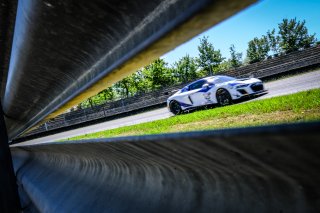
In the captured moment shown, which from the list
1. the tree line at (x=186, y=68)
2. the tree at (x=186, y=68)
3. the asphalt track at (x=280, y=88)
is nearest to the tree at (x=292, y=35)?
the tree line at (x=186, y=68)

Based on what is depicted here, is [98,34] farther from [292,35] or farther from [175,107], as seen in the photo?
[292,35]

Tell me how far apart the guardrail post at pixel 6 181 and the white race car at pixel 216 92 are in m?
11.0

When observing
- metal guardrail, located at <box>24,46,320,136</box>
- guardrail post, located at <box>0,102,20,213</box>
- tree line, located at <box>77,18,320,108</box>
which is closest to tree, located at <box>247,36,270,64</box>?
tree line, located at <box>77,18,320,108</box>

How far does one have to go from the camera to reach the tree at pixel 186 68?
56062mm

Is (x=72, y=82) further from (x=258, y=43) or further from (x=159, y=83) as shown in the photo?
(x=258, y=43)

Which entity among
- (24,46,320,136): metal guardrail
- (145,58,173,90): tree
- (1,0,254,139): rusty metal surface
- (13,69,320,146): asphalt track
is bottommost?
(13,69,320,146): asphalt track

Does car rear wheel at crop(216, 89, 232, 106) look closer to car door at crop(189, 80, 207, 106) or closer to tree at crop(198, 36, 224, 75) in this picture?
car door at crop(189, 80, 207, 106)

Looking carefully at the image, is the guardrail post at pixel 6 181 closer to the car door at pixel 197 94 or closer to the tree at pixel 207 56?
the car door at pixel 197 94

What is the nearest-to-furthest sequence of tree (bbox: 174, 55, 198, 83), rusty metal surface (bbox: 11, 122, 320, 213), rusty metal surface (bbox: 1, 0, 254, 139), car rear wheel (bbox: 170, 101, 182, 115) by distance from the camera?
1. rusty metal surface (bbox: 11, 122, 320, 213)
2. rusty metal surface (bbox: 1, 0, 254, 139)
3. car rear wheel (bbox: 170, 101, 182, 115)
4. tree (bbox: 174, 55, 198, 83)

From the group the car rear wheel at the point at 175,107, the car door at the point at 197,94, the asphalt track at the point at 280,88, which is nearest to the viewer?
the asphalt track at the point at 280,88

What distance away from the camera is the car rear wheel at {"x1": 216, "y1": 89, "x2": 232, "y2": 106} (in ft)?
39.8

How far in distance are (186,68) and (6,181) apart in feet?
185

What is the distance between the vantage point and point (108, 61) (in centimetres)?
63

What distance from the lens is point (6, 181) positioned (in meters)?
1.33
